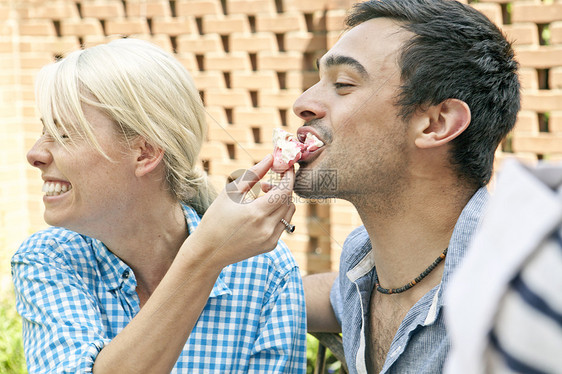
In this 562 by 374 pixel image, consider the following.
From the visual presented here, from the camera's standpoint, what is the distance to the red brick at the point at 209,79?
4336mm

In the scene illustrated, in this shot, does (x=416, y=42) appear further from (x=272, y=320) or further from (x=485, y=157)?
(x=272, y=320)

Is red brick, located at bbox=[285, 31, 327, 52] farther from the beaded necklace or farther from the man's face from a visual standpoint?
the beaded necklace

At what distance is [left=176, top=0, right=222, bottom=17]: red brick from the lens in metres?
4.27

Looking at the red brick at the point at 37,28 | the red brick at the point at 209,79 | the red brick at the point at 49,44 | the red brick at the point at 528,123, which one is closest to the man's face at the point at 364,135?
the red brick at the point at 528,123

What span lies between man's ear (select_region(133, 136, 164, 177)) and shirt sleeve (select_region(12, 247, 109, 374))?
42 cm

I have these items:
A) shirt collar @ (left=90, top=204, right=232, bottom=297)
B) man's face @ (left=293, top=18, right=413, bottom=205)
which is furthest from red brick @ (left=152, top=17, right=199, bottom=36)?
man's face @ (left=293, top=18, right=413, bottom=205)

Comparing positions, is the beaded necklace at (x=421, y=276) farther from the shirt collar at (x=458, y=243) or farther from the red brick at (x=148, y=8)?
the red brick at (x=148, y=8)

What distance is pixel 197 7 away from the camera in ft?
14.3

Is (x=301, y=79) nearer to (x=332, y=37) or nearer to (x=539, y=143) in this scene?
(x=332, y=37)

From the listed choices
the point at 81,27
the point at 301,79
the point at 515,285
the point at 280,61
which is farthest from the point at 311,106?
the point at 81,27

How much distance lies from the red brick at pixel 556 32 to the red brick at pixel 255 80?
1727 millimetres

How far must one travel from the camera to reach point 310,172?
1.98 metres

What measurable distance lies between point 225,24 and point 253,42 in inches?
10.3

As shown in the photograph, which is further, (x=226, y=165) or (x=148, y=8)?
(x=148, y=8)
